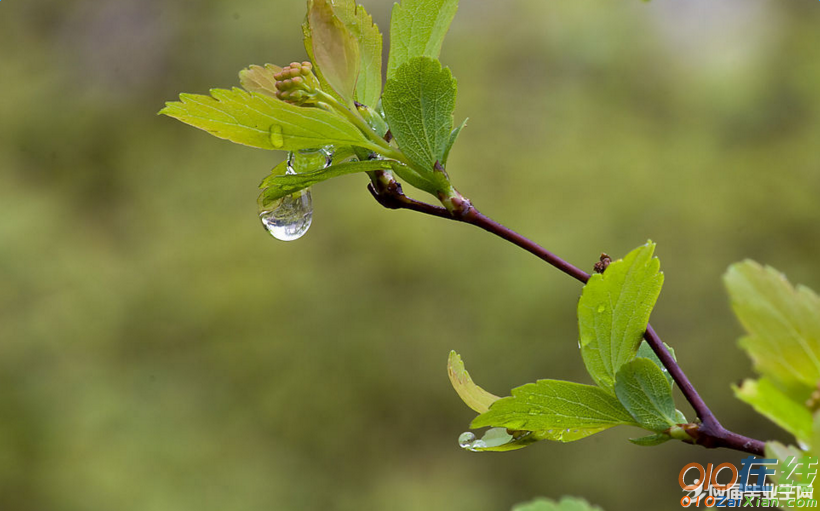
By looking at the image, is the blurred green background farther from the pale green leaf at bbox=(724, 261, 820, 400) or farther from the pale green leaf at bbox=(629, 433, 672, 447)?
the pale green leaf at bbox=(724, 261, 820, 400)

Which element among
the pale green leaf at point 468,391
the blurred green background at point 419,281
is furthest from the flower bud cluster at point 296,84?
the blurred green background at point 419,281

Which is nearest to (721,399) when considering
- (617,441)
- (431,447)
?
(617,441)

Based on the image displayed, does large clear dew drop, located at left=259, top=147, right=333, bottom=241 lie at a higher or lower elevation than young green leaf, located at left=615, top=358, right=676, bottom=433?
higher

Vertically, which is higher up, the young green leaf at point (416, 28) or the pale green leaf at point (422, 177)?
the young green leaf at point (416, 28)

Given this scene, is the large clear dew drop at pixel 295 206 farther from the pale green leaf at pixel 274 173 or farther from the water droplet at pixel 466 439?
the water droplet at pixel 466 439

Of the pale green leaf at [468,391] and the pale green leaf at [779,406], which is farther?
the pale green leaf at [468,391]

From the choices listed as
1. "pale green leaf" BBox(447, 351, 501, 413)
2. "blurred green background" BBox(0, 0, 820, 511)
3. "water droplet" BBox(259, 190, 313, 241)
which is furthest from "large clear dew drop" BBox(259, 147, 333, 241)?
"blurred green background" BBox(0, 0, 820, 511)

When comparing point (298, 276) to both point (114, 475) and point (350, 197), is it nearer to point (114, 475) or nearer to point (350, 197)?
point (350, 197)

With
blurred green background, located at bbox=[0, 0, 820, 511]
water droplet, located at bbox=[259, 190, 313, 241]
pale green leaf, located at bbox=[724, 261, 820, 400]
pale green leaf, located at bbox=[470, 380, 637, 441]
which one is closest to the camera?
pale green leaf, located at bbox=[724, 261, 820, 400]
